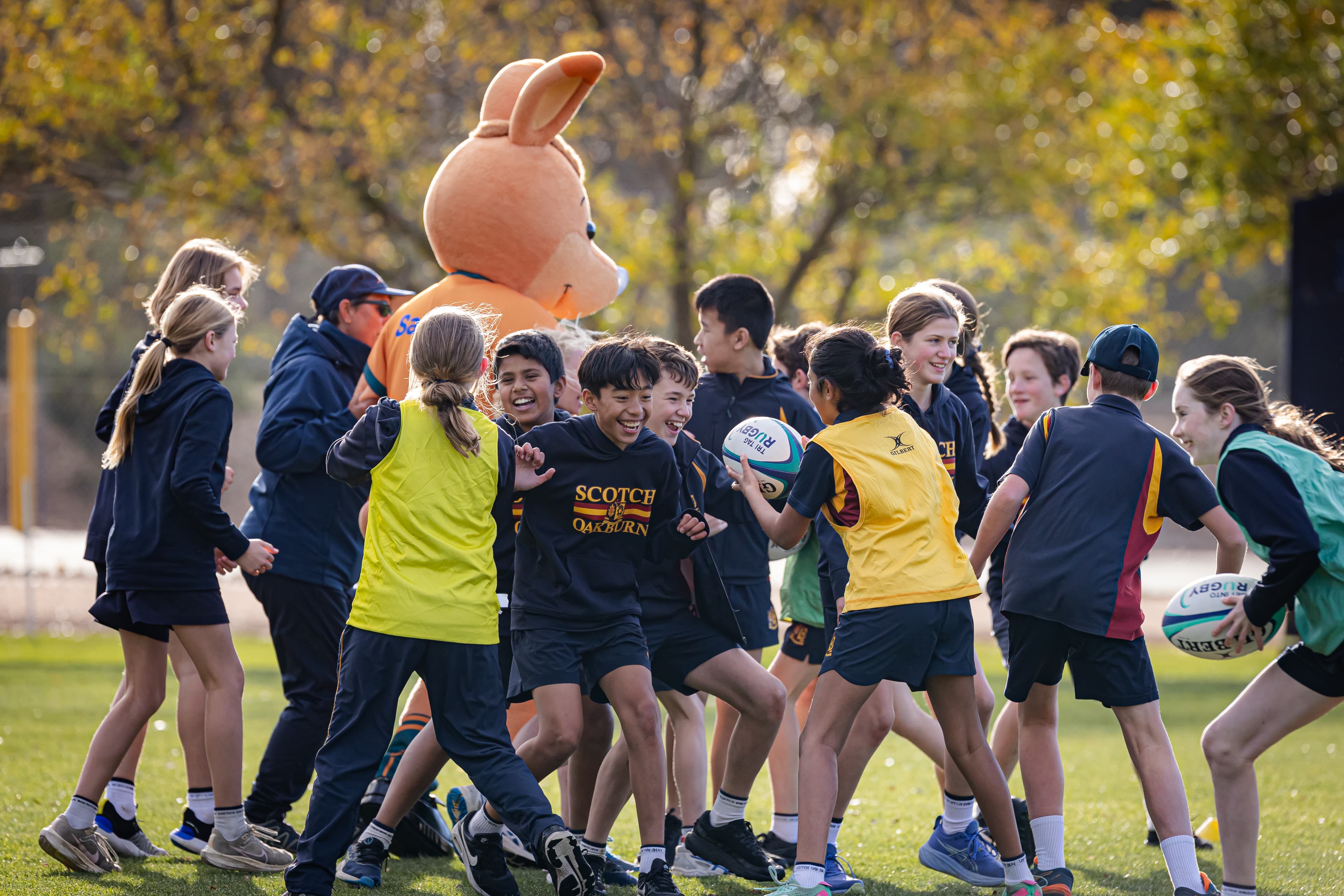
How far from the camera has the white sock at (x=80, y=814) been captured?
15.0 feet

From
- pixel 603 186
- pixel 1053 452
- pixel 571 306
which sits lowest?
pixel 1053 452

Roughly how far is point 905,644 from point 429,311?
2.31 metres

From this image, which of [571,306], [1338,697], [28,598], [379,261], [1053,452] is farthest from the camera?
[379,261]

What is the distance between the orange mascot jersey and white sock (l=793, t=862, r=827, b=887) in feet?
7.56

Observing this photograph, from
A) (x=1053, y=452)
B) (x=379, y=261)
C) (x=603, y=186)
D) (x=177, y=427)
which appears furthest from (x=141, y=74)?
(x=1053, y=452)

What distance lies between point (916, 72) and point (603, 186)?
353 cm

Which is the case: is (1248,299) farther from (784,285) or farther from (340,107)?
(340,107)

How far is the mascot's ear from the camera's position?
5.27 metres

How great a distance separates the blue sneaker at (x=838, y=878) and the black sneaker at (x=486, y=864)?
1.14 m

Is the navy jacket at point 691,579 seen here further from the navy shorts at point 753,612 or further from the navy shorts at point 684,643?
the navy shorts at point 753,612

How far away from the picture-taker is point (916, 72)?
13.5 m

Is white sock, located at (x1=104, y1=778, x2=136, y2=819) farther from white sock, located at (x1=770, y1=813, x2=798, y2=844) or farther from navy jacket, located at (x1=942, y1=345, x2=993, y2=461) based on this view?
navy jacket, located at (x1=942, y1=345, x2=993, y2=461)

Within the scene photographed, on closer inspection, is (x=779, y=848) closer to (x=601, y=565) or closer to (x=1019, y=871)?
(x=1019, y=871)

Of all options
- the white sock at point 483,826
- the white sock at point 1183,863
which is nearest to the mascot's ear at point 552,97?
the white sock at point 483,826
